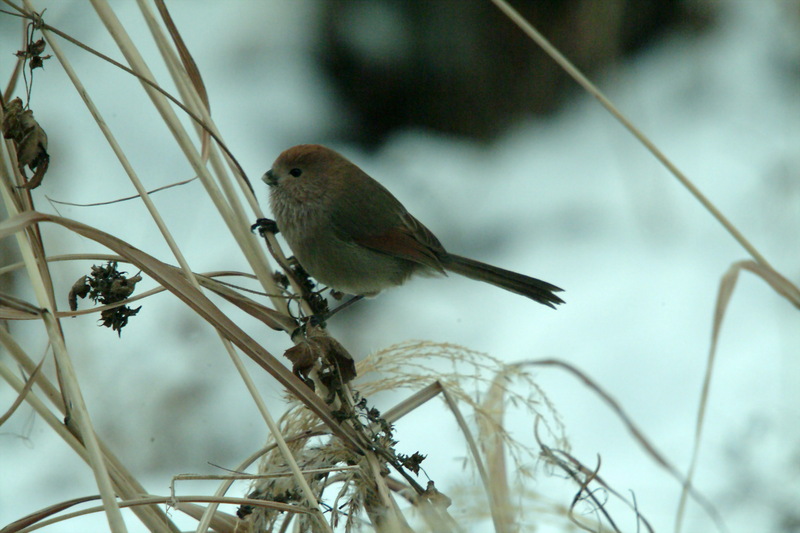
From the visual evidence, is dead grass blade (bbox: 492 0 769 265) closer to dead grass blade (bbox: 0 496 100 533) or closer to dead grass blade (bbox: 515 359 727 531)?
dead grass blade (bbox: 515 359 727 531)

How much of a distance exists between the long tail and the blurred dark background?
3.17 meters

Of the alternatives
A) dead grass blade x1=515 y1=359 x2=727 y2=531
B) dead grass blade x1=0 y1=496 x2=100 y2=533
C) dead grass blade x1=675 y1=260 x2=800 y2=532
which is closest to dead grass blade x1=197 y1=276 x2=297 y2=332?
dead grass blade x1=0 y1=496 x2=100 y2=533

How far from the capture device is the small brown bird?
331 cm

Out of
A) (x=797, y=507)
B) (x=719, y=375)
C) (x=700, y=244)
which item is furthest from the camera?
(x=700, y=244)

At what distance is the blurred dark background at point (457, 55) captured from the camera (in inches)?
251

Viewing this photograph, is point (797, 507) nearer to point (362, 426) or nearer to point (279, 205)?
point (362, 426)

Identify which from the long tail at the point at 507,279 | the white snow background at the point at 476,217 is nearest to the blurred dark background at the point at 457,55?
the white snow background at the point at 476,217

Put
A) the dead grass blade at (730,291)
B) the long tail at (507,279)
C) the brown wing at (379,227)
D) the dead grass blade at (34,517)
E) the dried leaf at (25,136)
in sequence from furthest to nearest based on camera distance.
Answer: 1. the brown wing at (379,227)
2. the long tail at (507,279)
3. the dead grass blade at (730,291)
4. the dried leaf at (25,136)
5. the dead grass blade at (34,517)

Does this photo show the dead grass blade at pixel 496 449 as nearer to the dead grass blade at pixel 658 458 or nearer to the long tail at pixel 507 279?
the dead grass blade at pixel 658 458

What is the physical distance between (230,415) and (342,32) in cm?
360

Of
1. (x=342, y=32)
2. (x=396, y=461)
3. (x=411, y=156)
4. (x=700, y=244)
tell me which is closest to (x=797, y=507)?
(x=396, y=461)

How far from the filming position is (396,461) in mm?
1804

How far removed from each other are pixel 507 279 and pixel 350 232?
29.1 inches

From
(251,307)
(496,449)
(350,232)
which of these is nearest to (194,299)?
(251,307)
